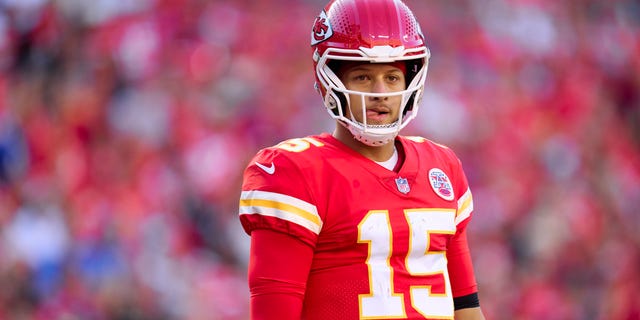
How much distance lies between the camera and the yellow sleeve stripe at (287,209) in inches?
69.9

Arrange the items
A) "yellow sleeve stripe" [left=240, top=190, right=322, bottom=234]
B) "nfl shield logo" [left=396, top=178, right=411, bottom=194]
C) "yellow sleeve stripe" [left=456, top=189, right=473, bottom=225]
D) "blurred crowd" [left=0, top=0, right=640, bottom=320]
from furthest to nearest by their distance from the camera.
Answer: "blurred crowd" [left=0, top=0, right=640, bottom=320] < "yellow sleeve stripe" [left=456, top=189, right=473, bottom=225] < "nfl shield logo" [left=396, top=178, right=411, bottom=194] < "yellow sleeve stripe" [left=240, top=190, right=322, bottom=234]

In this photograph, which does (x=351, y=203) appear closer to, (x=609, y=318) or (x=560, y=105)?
(x=609, y=318)

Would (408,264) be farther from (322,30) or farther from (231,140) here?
(231,140)

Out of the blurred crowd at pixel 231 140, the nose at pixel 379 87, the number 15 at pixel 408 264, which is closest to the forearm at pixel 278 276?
the number 15 at pixel 408 264

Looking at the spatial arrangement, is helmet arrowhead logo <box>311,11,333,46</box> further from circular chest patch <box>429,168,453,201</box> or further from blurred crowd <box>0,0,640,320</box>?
blurred crowd <box>0,0,640,320</box>

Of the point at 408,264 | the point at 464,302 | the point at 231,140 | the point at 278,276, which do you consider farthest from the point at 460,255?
the point at 231,140

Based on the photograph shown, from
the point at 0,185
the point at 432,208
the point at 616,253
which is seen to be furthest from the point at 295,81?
the point at 432,208

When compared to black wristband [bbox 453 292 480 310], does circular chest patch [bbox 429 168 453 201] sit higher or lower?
higher

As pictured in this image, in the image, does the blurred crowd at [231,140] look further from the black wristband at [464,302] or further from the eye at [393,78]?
the eye at [393,78]

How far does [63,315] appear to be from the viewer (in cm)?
391

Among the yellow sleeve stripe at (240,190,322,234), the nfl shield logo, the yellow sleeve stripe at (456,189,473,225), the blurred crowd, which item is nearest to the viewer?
the yellow sleeve stripe at (240,190,322,234)

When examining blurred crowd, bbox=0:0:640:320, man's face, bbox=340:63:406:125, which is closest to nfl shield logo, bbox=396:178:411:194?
man's face, bbox=340:63:406:125

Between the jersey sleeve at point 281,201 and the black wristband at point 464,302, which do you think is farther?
the black wristband at point 464,302

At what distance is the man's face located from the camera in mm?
1894
